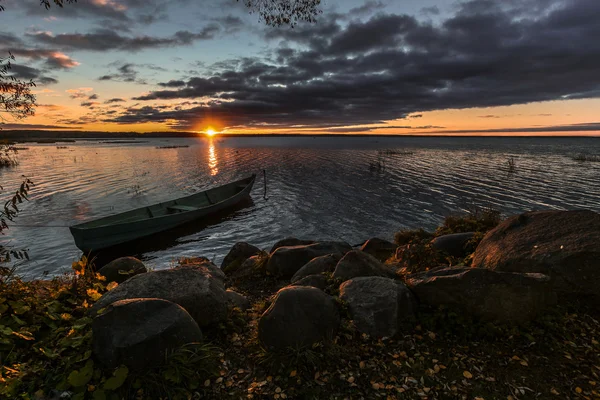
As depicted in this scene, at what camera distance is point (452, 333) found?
213 inches

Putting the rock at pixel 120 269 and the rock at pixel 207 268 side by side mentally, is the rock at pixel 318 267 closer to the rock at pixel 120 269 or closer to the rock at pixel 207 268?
the rock at pixel 207 268

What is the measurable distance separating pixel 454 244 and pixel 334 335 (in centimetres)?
675

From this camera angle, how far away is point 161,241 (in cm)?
1941

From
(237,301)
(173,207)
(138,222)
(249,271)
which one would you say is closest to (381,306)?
(237,301)

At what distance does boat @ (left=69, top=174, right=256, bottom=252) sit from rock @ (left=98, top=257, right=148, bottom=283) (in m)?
8.17

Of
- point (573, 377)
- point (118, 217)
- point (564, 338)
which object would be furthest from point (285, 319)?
point (118, 217)

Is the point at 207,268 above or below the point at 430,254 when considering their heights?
below

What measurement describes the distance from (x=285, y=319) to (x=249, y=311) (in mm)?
1983

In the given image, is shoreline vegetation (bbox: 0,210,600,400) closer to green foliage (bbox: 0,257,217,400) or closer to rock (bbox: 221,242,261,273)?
green foliage (bbox: 0,257,217,400)

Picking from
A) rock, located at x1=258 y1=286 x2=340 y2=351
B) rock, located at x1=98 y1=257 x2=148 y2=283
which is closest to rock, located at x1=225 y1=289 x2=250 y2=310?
rock, located at x1=258 y1=286 x2=340 y2=351

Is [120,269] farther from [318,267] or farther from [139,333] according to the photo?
[318,267]

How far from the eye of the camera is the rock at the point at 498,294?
536 centimetres

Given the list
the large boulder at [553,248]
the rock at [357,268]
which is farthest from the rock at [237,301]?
the large boulder at [553,248]

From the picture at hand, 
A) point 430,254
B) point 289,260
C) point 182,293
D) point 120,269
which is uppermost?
point 182,293
